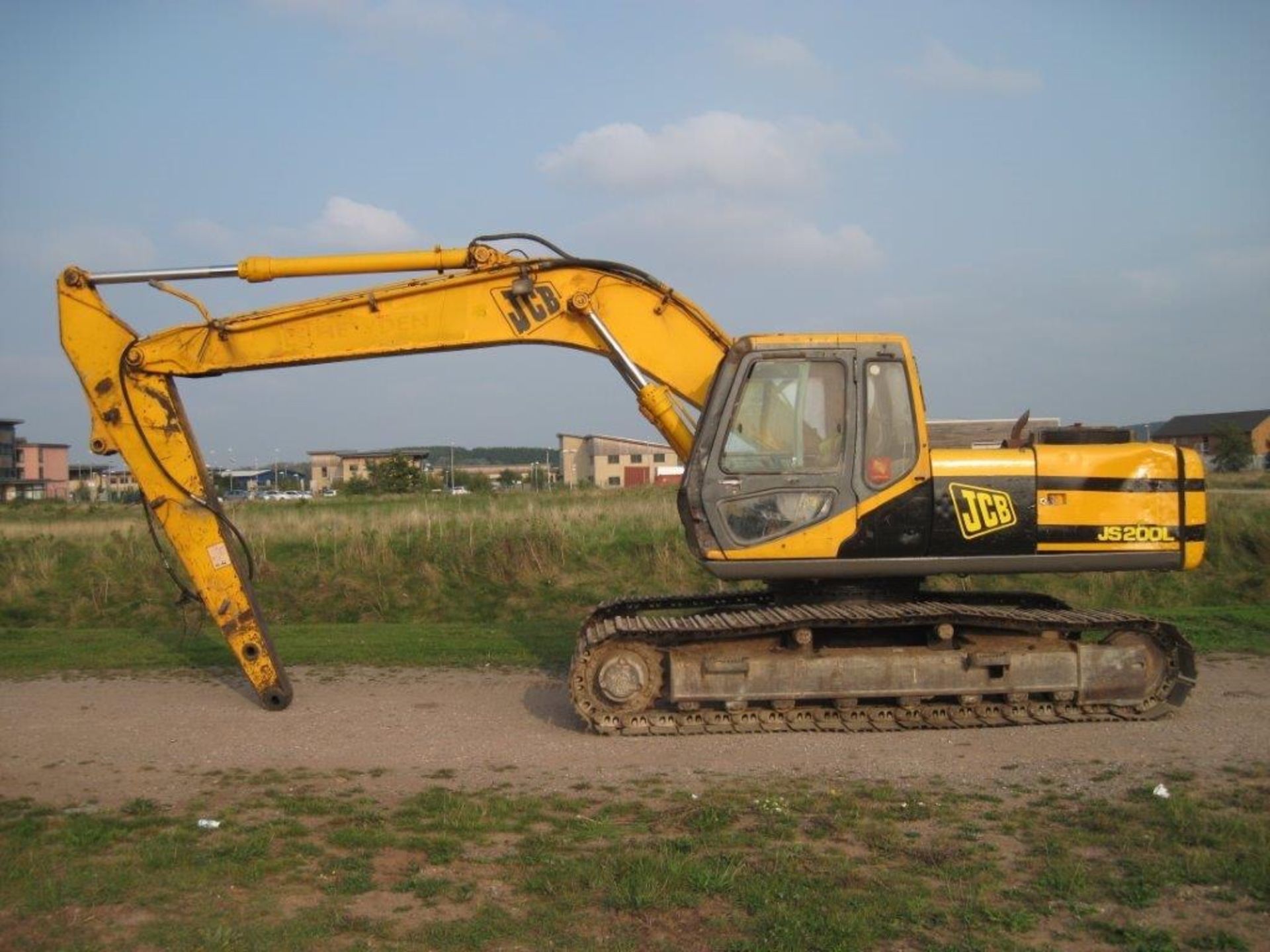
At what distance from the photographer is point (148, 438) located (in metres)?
10.4

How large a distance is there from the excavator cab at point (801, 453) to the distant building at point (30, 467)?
230ft

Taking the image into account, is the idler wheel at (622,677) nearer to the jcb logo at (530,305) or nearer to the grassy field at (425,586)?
the jcb logo at (530,305)

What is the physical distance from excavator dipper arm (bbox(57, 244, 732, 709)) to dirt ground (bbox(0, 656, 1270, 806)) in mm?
1507

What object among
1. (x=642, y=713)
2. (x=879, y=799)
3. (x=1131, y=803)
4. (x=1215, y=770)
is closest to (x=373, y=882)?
(x=879, y=799)

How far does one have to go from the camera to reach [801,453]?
943cm

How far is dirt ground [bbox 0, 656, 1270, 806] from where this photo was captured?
8.06m

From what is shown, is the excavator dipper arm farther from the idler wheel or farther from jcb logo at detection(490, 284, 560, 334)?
the idler wheel

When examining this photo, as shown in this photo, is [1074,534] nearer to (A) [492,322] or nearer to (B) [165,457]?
(A) [492,322]

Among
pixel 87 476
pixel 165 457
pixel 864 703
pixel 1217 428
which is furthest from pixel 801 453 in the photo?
pixel 87 476

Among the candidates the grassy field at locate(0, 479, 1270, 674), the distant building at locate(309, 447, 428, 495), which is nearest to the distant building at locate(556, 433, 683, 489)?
the distant building at locate(309, 447, 428, 495)

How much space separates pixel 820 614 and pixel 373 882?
4.47 m

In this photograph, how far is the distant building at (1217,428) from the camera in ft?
202

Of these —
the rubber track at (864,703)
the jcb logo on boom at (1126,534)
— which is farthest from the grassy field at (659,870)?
the jcb logo on boom at (1126,534)

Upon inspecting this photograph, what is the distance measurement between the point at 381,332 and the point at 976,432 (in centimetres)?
534
